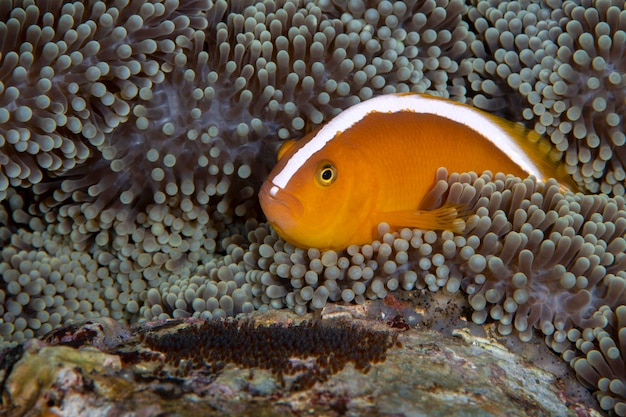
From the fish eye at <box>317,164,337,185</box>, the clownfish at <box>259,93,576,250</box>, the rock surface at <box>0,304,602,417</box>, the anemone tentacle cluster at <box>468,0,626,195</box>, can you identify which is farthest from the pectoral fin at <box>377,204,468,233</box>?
the anemone tentacle cluster at <box>468,0,626,195</box>

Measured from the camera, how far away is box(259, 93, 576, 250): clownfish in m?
1.80

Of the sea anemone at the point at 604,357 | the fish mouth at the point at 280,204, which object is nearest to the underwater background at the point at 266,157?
the sea anemone at the point at 604,357

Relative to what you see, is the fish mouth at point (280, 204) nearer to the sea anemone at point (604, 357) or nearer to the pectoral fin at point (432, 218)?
the pectoral fin at point (432, 218)

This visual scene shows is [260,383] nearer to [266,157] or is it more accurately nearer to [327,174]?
[327,174]

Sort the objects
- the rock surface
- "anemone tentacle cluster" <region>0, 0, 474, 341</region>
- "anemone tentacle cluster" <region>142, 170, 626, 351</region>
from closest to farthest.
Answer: the rock surface < "anemone tentacle cluster" <region>142, 170, 626, 351</region> < "anemone tentacle cluster" <region>0, 0, 474, 341</region>

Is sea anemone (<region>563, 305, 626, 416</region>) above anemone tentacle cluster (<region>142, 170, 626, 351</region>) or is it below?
below

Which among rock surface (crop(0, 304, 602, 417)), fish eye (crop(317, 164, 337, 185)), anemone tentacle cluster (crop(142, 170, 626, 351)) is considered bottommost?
rock surface (crop(0, 304, 602, 417))

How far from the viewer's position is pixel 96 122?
6.80ft

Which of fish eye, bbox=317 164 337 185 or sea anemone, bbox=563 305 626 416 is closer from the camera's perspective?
sea anemone, bbox=563 305 626 416

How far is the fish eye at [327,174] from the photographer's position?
1.81m

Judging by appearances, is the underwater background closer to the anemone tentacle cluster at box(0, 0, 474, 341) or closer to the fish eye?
the anemone tentacle cluster at box(0, 0, 474, 341)

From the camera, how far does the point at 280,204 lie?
176 centimetres

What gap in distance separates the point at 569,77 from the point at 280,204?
1.27 m

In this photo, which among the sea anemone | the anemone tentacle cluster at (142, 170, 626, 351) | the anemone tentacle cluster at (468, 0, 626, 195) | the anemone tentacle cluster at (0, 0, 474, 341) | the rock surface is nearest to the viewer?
the rock surface
